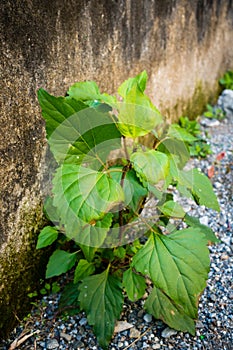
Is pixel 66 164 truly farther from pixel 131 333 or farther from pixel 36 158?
pixel 131 333

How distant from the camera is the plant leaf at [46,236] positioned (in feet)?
5.85

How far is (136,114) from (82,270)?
733 millimetres

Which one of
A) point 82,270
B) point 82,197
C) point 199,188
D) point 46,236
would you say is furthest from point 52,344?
point 199,188

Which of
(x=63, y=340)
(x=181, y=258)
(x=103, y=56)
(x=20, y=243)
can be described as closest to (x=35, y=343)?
(x=63, y=340)

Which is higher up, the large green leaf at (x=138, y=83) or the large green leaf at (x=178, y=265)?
the large green leaf at (x=138, y=83)

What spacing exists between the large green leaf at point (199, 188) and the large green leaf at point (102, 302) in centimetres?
50

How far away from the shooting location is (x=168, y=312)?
5.90 ft

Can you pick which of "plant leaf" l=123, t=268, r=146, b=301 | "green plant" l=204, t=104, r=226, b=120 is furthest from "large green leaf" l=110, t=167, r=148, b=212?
"green plant" l=204, t=104, r=226, b=120

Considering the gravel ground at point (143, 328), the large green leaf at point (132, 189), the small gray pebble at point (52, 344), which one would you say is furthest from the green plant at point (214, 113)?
the small gray pebble at point (52, 344)

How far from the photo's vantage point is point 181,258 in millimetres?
1589

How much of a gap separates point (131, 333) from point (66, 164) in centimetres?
80

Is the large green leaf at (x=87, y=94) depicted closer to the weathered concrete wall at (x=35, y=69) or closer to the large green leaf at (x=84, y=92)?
the large green leaf at (x=84, y=92)

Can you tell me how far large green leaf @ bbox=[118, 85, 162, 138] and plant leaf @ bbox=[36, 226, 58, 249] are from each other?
0.57 m

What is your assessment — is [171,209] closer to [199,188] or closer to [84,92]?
[199,188]
